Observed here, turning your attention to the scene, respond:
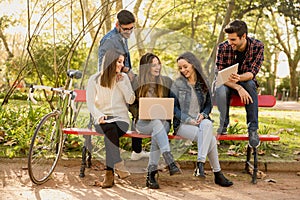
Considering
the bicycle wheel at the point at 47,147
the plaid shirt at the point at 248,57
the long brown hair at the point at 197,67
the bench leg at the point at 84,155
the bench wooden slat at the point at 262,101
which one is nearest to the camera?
the bicycle wheel at the point at 47,147

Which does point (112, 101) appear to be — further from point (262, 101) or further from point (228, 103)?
point (262, 101)

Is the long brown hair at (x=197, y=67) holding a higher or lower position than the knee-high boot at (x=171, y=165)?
higher

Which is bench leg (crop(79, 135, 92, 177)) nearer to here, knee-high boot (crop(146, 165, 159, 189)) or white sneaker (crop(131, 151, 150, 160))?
white sneaker (crop(131, 151, 150, 160))

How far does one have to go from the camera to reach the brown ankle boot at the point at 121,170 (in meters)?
4.41

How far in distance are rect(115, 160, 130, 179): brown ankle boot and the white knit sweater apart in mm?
416

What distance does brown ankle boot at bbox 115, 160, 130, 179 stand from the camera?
441 cm

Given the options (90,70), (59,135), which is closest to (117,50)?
(59,135)

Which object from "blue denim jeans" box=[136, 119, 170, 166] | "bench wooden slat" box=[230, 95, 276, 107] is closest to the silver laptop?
"blue denim jeans" box=[136, 119, 170, 166]

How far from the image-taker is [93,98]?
4.59 metres

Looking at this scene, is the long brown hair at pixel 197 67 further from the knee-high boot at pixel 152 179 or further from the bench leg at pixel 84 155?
the bench leg at pixel 84 155

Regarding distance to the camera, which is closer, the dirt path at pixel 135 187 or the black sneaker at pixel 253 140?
the dirt path at pixel 135 187

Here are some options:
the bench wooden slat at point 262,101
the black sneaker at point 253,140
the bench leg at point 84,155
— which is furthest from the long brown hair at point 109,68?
the black sneaker at point 253,140

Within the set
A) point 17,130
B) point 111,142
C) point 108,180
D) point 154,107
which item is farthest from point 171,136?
point 17,130

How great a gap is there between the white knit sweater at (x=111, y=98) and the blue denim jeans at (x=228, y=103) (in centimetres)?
90
